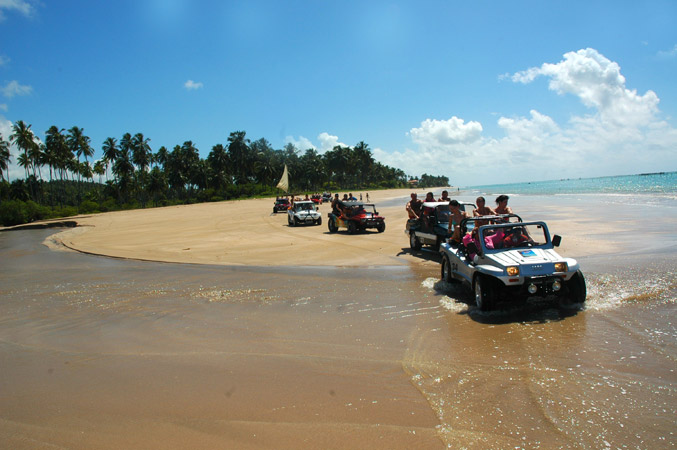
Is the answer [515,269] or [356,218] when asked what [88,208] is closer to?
[356,218]

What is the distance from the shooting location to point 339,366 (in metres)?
4.88

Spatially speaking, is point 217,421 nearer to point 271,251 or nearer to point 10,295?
point 10,295

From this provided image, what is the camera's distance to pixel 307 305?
7820 mm

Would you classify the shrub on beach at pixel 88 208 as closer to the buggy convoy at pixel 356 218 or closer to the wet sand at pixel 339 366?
the buggy convoy at pixel 356 218

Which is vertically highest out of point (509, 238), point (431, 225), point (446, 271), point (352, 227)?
point (509, 238)

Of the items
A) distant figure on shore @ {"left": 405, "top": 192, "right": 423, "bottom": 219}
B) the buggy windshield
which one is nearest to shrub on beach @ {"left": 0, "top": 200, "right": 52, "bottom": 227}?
distant figure on shore @ {"left": 405, "top": 192, "right": 423, "bottom": 219}

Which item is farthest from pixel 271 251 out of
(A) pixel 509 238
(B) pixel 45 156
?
(B) pixel 45 156

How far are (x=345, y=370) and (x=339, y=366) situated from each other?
0.14 metres

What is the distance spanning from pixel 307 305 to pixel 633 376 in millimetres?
5018

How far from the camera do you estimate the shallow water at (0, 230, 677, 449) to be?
11.5ft

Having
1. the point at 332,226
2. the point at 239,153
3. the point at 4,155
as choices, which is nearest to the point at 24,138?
the point at 4,155

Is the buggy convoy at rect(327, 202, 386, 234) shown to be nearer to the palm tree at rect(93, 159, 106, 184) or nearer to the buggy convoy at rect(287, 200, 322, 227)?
the buggy convoy at rect(287, 200, 322, 227)

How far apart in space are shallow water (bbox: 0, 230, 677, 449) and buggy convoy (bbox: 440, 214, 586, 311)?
0.36 metres

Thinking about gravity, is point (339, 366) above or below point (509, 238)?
below
